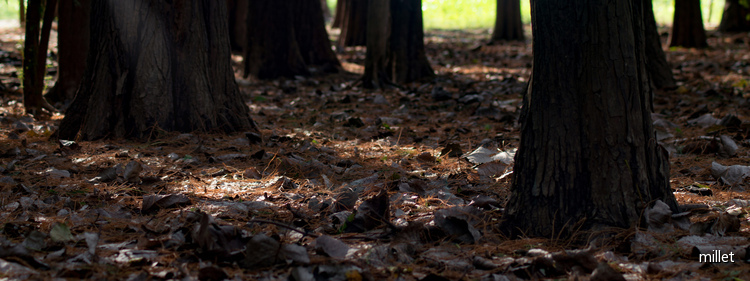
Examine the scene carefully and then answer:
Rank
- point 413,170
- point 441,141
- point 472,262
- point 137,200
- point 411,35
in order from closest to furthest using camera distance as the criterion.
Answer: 1. point 472,262
2. point 137,200
3. point 413,170
4. point 441,141
5. point 411,35

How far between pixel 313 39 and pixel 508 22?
25.5ft

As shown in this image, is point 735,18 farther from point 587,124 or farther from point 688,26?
point 587,124

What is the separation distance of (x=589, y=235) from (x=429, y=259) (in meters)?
0.70

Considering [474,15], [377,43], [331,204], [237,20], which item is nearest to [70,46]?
[377,43]

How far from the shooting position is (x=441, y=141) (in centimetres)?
506

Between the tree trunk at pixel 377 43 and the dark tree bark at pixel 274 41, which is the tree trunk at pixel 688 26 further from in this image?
the dark tree bark at pixel 274 41

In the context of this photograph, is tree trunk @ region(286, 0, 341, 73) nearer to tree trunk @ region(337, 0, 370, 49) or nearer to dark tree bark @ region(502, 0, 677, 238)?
tree trunk @ region(337, 0, 370, 49)

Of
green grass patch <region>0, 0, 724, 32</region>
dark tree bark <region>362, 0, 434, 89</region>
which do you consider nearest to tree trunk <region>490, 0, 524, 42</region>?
dark tree bark <region>362, 0, 434, 89</region>

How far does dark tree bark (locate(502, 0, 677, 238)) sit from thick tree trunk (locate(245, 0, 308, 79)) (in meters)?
7.18

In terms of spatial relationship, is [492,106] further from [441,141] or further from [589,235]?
[589,235]

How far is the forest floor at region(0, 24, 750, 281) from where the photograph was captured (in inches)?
88.5

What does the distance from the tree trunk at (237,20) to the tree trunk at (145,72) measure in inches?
305

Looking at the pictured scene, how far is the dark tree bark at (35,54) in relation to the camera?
566 cm

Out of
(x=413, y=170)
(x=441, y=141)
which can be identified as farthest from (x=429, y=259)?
(x=441, y=141)
